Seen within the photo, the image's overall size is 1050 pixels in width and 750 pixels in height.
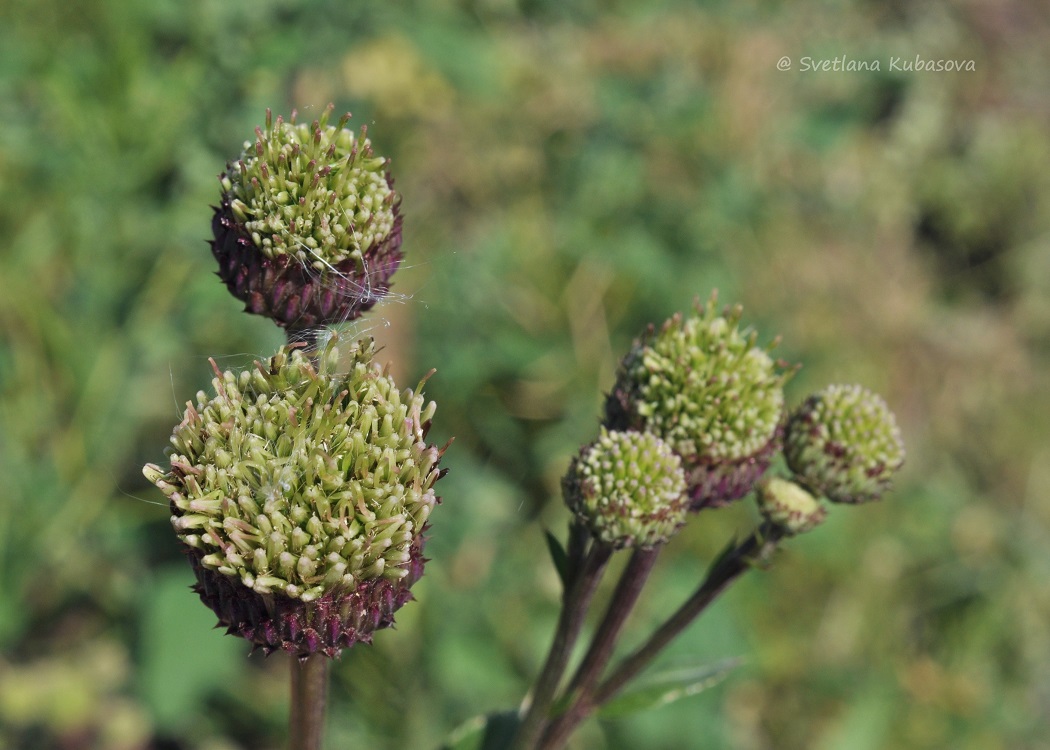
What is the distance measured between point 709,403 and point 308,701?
3.74 feet

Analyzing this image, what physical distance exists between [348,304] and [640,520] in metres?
0.80

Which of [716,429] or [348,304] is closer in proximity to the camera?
[348,304]

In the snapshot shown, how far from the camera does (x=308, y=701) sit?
2.00 meters

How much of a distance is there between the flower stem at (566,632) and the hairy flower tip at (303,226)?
816 millimetres

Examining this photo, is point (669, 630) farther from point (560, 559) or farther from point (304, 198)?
point (304, 198)

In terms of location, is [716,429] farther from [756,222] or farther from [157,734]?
[756,222]

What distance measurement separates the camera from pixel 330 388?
70.9 inches

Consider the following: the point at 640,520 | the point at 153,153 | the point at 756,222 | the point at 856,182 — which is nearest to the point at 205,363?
the point at 153,153

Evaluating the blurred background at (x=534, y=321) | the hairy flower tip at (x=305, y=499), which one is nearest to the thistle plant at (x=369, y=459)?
the hairy flower tip at (x=305, y=499)

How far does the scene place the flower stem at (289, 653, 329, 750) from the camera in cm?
195

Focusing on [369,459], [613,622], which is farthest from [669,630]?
[369,459]

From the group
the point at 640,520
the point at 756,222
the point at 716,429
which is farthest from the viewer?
the point at 756,222

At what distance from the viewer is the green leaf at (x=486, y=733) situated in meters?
2.54

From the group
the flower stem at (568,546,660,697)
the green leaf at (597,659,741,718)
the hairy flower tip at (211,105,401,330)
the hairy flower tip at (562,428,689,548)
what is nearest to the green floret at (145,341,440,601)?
the hairy flower tip at (211,105,401,330)
